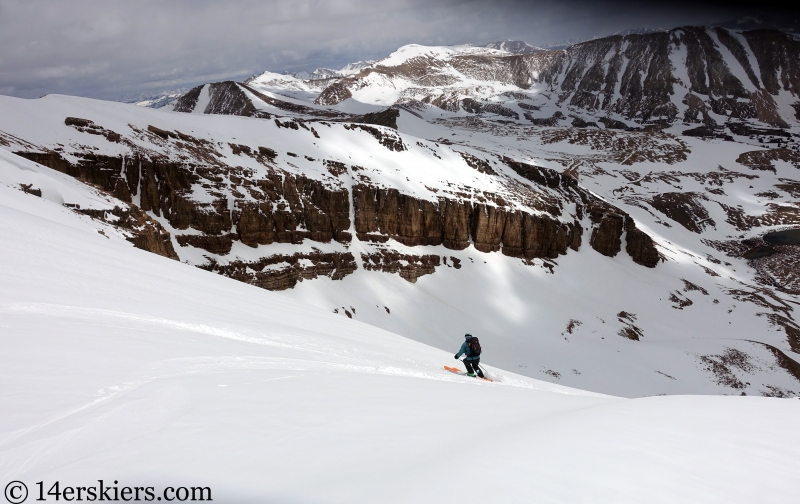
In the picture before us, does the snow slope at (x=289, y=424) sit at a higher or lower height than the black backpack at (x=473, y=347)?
higher

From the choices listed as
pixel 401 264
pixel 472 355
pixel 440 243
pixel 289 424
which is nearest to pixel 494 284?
pixel 440 243

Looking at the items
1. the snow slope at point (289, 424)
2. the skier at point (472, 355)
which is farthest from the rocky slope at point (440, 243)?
the skier at point (472, 355)

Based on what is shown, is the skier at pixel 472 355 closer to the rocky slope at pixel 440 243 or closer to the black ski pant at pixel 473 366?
the black ski pant at pixel 473 366

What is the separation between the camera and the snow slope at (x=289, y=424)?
3.28m

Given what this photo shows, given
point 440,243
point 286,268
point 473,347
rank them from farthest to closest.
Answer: point 440,243 → point 286,268 → point 473,347

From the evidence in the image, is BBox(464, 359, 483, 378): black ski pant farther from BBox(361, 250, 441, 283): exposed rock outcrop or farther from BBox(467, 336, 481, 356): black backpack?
BBox(361, 250, 441, 283): exposed rock outcrop

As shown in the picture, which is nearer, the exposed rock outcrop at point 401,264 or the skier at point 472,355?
the skier at point 472,355

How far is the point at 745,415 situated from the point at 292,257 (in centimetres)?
3673

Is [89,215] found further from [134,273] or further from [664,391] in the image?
[664,391]

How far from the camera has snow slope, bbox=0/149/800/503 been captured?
3.28 meters

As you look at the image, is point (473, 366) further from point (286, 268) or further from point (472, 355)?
point (286, 268)

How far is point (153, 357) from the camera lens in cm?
538

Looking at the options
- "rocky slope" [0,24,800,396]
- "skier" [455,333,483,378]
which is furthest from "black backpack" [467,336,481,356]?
"rocky slope" [0,24,800,396]

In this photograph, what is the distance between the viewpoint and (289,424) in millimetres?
4316
